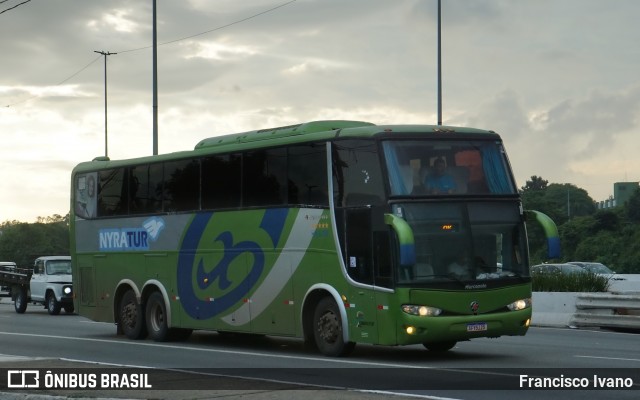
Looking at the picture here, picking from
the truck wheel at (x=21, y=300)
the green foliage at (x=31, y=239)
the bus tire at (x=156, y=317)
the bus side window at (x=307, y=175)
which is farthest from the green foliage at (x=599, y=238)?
the green foliage at (x=31, y=239)

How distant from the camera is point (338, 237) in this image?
18.7 meters

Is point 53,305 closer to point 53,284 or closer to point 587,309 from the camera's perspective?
point 53,284

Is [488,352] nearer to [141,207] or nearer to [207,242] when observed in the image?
[207,242]

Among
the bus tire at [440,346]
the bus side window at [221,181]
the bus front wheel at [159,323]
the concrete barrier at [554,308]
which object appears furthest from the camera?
the concrete barrier at [554,308]

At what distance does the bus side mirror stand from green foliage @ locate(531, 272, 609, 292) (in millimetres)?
14790

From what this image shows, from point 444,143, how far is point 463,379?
4796 millimetres

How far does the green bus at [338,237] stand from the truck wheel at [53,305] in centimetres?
1525

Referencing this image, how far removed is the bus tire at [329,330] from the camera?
18.8 m

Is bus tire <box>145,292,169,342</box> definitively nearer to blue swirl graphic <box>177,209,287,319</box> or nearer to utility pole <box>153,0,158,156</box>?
blue swirl graphic <box>177,209,287,319</box>

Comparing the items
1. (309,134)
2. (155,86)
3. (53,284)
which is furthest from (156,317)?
(155,86)

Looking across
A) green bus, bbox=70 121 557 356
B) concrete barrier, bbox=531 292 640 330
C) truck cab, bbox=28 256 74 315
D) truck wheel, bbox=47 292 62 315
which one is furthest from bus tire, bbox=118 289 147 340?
truck wheel, bbox=47 292 62 315

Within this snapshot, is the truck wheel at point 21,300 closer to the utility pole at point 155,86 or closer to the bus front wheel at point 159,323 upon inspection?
the utility pole at point 155,86

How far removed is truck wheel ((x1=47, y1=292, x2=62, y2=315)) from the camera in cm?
3881

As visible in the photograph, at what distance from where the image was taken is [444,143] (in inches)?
728
